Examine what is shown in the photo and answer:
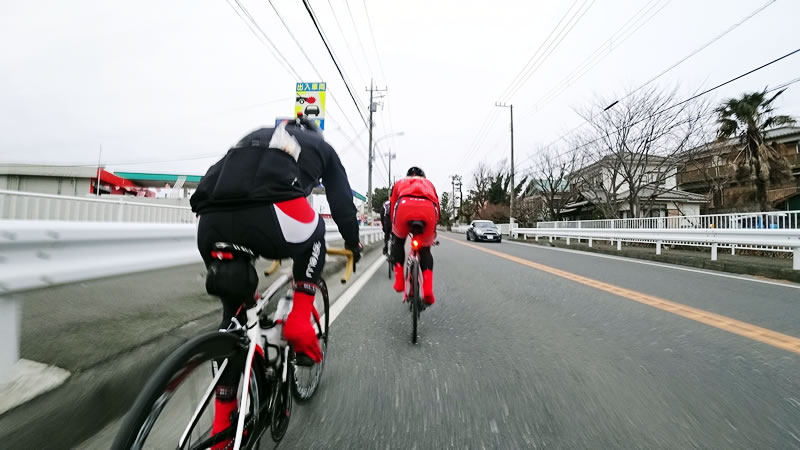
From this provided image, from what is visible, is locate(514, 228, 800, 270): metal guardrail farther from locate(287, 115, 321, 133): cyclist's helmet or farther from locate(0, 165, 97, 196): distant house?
locate(0, 165, 97, 196): distant house

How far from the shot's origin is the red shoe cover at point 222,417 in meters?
1.17

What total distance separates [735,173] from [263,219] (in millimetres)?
26263

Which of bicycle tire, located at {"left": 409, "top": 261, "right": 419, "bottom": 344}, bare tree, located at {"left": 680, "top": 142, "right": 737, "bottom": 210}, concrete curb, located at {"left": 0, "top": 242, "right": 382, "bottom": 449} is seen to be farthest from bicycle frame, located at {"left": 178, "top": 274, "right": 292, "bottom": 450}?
bare tree, located at {"left": 680, "top": 142, "right": 737, "bottom": 210}

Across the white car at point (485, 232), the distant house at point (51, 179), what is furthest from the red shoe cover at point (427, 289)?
the distant house at point (51, 179)

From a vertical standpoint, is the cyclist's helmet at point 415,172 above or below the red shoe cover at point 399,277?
above

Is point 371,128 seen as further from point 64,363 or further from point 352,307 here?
point 64,363

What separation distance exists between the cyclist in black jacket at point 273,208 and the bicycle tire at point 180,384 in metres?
0.22

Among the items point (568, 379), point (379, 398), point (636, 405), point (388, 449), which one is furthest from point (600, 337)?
point (388, 449)

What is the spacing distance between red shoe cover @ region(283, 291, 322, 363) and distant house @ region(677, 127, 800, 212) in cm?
2299

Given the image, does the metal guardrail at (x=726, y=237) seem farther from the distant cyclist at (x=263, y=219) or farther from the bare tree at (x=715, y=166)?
the bare tree at (x=715, y=166)

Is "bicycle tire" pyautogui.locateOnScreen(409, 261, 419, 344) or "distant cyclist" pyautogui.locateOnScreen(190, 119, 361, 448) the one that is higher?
"distant cyclist" pyautogui.locateOnScreen(190, 119, 361, 448)

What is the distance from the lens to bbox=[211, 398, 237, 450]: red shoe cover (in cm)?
117

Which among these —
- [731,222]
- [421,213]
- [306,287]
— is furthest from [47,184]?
[731,222]

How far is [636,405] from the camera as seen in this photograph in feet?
6.54
